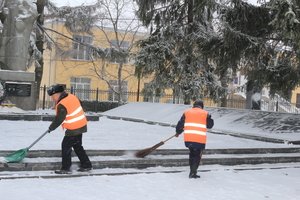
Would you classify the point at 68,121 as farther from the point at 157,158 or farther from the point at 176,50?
the point at 176,50

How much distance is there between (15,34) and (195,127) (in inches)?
386

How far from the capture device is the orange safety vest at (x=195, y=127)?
29.8 feet

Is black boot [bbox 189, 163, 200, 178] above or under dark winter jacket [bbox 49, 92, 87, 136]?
under

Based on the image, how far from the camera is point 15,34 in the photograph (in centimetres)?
1686

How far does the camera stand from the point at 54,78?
148 ft

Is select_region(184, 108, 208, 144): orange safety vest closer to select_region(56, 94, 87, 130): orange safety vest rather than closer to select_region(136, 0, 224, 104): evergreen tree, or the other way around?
select_region(56, 94, 87, 130): orange safety vest

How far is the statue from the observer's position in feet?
55.3

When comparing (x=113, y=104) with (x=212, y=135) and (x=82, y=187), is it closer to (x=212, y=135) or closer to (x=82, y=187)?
(x=212, y=135)

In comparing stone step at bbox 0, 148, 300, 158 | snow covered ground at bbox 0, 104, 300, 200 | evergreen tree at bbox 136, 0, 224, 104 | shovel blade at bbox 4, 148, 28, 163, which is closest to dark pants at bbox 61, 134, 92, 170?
snow covered ground at bbox 0, 104, 300, 200

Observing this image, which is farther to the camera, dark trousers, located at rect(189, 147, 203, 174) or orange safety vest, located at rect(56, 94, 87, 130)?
dark trousers, located at rect(189, 147, 203, 174)

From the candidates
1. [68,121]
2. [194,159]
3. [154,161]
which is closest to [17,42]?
[154,161]

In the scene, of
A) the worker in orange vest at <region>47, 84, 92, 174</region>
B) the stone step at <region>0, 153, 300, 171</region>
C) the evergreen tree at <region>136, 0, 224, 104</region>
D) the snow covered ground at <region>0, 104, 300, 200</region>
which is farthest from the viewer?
the evergreen tree at <region>136, 0, 224, 104</region>

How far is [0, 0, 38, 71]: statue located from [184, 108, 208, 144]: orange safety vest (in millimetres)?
9353

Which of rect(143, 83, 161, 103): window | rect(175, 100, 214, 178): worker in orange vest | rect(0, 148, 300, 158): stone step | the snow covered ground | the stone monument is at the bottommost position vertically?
the snow covered ground
